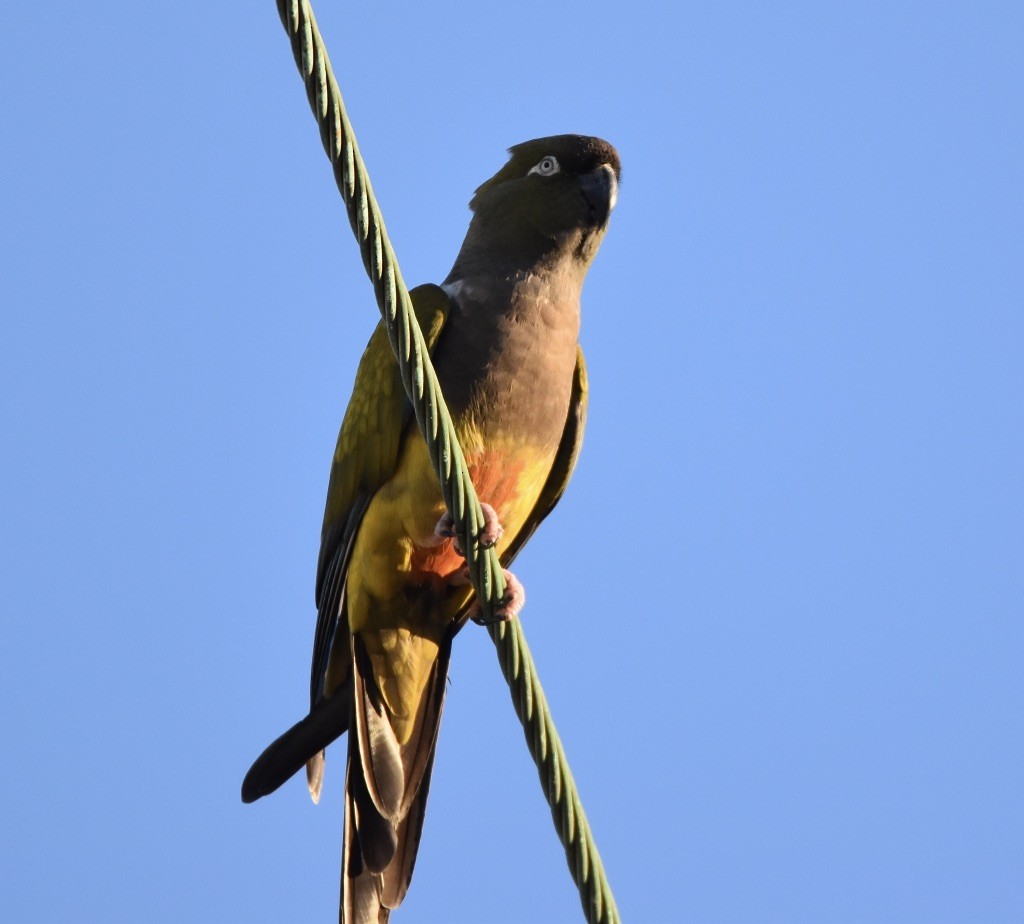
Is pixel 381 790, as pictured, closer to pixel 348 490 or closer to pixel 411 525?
pixel 411 525

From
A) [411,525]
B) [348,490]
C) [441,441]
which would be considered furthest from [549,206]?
[441,441]

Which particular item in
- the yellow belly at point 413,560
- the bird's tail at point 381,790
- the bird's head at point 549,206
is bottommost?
the bird's tail at point 381,790

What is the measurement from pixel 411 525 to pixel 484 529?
2.37ft

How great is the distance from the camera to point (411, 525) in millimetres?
4043

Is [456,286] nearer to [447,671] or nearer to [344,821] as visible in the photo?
[447,671]

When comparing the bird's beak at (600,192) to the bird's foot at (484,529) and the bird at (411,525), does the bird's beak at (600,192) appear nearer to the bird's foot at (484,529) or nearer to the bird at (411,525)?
the bird at (411,525)

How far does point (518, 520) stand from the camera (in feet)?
14.8

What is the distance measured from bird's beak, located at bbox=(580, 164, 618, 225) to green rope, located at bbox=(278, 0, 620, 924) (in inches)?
82.3

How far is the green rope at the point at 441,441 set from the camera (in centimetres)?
249

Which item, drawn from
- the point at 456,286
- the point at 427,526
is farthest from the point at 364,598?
the point at 456,286

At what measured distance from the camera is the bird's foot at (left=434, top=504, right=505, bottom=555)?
3.10 meters

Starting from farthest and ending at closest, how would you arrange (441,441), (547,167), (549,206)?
1. (547,167)
2. (549,206)
3. (441,441)

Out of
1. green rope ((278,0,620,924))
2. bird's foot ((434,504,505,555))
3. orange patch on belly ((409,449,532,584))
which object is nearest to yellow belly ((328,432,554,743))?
orange patch on belly ((409,449,532,584))

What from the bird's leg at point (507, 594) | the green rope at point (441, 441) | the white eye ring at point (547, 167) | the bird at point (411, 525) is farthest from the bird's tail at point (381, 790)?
the white eye ring at point (547, 167)
